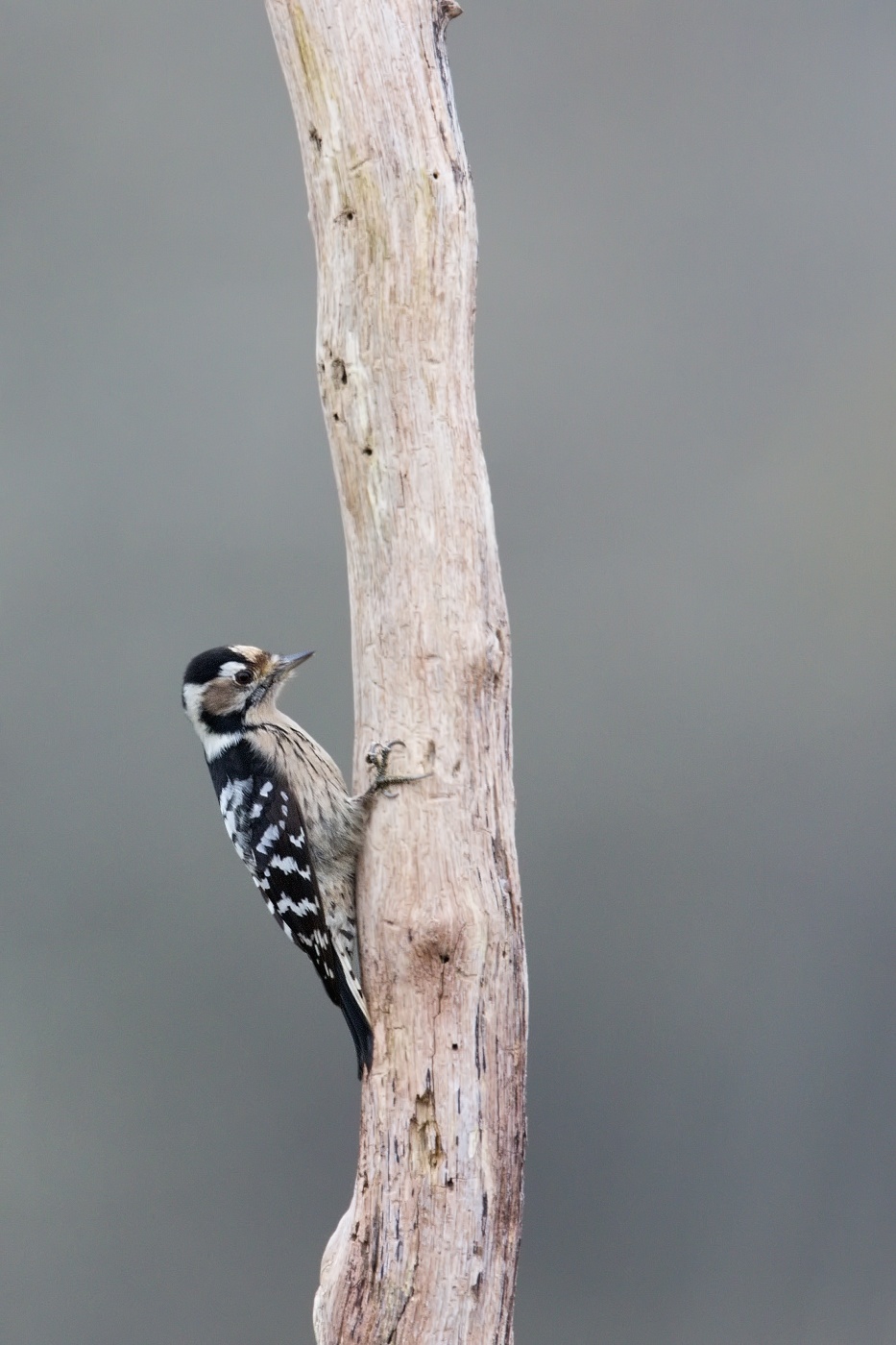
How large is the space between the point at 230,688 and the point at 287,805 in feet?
0.97

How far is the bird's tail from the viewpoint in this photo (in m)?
2.28

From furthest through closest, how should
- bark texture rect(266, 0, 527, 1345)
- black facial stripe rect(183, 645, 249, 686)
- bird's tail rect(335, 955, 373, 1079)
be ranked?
black facial stripe rect(183, 645, 249, 686) < bird's tail rect(335, 955, 373, 1079) < bark texture rect(266, 0, 527, 1345)

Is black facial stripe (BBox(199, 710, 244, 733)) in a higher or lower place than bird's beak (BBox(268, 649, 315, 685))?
lower

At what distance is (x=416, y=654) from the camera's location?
7.41 feet

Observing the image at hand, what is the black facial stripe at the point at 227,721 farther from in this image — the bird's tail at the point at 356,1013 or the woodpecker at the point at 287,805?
the bird's tail at the point at 356,1013

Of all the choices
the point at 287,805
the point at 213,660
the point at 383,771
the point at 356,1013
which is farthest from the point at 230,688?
the point at 356,1013

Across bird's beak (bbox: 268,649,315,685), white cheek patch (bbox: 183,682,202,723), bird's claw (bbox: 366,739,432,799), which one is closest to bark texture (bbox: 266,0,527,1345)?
bird's claw (bbox: 366,739,432,799)

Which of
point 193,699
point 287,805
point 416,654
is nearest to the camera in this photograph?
point 416,654

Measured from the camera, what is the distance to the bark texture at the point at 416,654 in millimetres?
2174

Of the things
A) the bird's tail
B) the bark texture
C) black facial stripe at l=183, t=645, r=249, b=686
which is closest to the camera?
the bark texture

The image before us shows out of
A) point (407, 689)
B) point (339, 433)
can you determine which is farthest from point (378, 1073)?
point (339, 433)

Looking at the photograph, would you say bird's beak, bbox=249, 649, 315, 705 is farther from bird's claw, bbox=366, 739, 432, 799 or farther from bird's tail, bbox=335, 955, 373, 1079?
bird's tail, bbox=335, 955, 373, 1079

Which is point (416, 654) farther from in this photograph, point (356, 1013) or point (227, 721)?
point (356, 1013)

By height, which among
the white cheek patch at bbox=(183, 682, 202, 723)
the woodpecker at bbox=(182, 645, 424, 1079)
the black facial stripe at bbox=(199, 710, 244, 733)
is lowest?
the woodpecker at bbox=(182, 645, 424, 1079)
